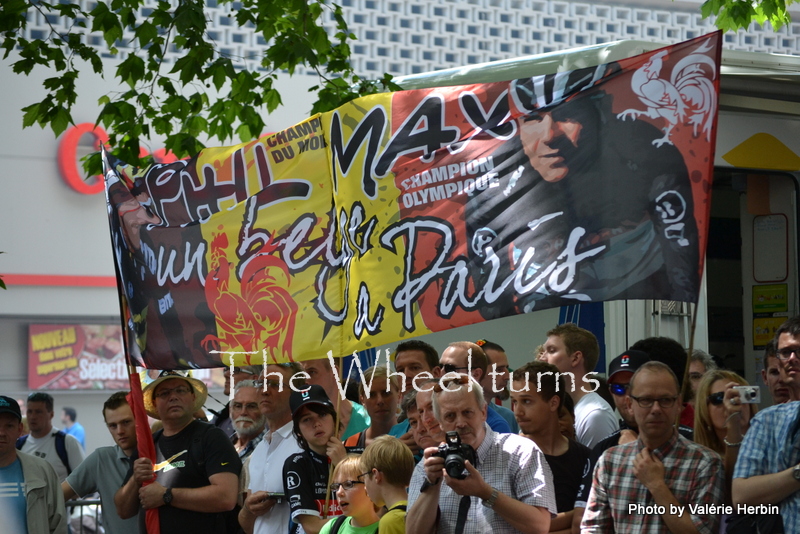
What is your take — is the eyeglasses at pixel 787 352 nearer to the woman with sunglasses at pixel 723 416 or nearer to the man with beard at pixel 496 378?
the woman with sunglasses at pixel 723 416

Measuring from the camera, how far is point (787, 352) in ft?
14.5

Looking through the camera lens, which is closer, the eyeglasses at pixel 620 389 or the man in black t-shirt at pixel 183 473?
the eyeglasses at pixel 620 389

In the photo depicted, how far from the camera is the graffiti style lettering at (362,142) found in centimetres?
574

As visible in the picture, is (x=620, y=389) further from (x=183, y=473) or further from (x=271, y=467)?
(x=183, y=473)

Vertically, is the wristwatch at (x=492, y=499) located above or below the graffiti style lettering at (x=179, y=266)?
below

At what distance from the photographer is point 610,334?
24.3 feet

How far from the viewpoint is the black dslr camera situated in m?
4.52

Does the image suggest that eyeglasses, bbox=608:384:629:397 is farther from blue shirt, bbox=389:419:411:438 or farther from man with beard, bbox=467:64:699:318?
blue shirt, bbox=389:419:411:438

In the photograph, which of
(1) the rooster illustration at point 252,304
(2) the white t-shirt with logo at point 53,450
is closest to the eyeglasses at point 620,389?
(1) the rooster illustration at point 252,304

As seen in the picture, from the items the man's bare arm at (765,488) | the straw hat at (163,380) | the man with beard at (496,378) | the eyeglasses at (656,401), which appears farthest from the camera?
the straw hat at (163,380)

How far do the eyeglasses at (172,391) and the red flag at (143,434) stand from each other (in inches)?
10.2

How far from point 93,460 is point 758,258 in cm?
544

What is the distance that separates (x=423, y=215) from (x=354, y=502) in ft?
4.99

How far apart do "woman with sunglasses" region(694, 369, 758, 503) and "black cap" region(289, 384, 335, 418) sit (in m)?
2.18
